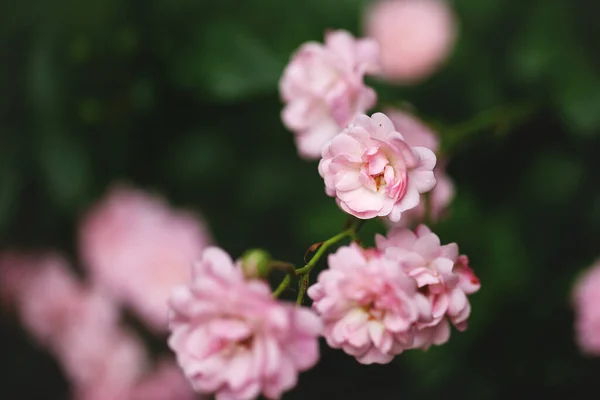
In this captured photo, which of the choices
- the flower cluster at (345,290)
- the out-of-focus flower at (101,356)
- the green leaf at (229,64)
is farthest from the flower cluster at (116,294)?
the flower cluster at (345,290)

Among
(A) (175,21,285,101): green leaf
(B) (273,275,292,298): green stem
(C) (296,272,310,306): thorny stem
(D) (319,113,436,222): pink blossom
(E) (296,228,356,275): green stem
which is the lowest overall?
(C) (296,272,310,306): thorny stem

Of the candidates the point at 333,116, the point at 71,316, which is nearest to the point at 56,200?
the point at 71,316

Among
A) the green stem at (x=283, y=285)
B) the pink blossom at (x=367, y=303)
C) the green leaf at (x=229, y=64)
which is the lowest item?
the pink blossom at (x=367, y=303)

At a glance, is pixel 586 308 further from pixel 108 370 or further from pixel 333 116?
pixel 108 370

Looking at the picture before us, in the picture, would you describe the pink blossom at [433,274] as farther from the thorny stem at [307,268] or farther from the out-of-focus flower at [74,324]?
the out-of-focus flower at [74,324]

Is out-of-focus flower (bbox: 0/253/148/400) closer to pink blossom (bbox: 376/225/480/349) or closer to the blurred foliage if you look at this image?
the blurred foliage

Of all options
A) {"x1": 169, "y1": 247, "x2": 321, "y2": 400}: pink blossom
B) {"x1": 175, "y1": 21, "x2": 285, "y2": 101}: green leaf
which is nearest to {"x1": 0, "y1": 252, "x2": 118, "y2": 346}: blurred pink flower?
{"x1": 175, "y1": 21, "x2": 285, "y2": 101}: green leaf
